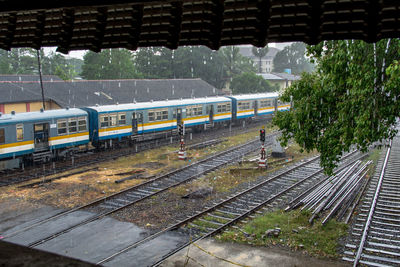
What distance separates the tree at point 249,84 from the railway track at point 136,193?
31.9m

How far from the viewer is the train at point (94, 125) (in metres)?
18.2

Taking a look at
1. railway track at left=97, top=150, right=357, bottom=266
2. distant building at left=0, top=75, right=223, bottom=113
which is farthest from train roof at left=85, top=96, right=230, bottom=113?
railway track at left=97, top=150, right=357, bottom=266

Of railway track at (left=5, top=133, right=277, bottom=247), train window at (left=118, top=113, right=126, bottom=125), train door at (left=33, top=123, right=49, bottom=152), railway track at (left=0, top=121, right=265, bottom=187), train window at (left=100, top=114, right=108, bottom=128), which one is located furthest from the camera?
train window at (left=118, top=113, right=126, bottom=125)

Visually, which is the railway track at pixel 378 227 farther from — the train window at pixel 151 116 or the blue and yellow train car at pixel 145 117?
the train window at pixel 151 116

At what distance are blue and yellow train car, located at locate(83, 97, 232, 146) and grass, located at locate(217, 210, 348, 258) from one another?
11.0m

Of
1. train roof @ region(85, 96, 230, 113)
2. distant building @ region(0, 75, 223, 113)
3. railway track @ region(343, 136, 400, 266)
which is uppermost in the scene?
distant building @ region(0, 75, 223, 113)

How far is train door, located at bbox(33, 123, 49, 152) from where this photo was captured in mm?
18855

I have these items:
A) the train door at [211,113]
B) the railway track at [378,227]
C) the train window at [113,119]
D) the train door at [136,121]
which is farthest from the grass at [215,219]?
the train door at [211,113]

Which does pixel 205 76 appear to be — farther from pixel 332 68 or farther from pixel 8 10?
pixel 8 10

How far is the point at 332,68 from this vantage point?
10031mm

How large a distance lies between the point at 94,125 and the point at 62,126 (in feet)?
6.96

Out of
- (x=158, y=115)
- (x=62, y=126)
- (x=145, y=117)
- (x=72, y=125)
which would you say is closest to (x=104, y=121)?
(x=72, y=125)

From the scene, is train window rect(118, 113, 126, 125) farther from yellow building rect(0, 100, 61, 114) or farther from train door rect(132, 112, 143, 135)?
yellow building rect(0, 100, 61, 114)

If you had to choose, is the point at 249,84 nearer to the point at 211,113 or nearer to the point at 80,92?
the point at 211,113
